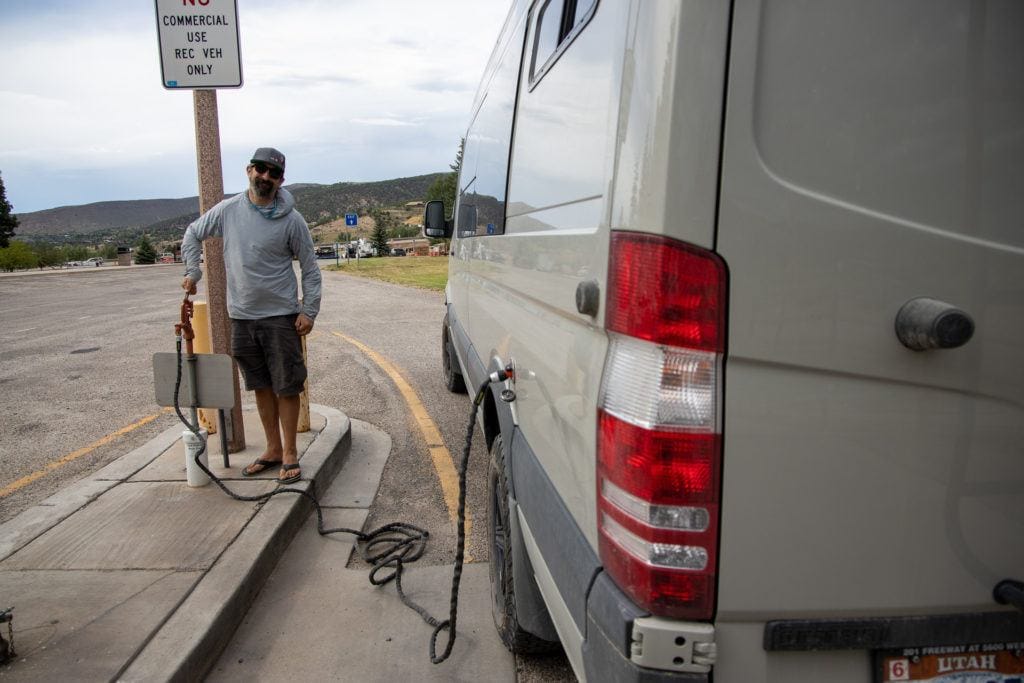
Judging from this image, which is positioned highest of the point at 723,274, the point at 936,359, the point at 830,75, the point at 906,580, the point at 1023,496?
the point at 830,75

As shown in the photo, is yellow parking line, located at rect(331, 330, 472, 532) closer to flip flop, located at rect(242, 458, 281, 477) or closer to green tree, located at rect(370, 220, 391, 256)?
flip flop, located at rect(242, 458, 281, 477)

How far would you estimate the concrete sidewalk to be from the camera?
8.38 feet

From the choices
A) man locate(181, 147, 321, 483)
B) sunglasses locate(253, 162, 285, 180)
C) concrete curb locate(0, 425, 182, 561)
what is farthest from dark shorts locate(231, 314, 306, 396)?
concrete curb locate(0, 425, 182, 561)

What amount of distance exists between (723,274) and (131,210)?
20689cm

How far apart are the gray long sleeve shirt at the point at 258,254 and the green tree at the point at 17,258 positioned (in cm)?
4647

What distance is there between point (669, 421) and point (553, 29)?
149cm

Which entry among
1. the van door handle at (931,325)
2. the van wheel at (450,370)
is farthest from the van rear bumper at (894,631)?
the van wheel at (450,370)

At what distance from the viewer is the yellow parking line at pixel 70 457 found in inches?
176

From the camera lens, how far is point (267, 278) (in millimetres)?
3930

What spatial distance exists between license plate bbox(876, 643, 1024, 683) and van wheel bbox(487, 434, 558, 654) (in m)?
1.28

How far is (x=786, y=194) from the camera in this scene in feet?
4.16

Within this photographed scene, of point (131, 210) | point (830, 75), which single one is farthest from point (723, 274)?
point (131, 210)

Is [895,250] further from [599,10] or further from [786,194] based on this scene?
[599,10]

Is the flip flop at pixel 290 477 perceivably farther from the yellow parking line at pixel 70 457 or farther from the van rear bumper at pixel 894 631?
the van rear bumper at pixel 894 631
